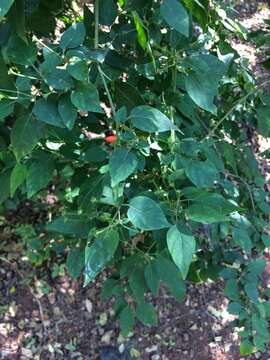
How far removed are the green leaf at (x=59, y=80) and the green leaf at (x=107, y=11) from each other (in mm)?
296

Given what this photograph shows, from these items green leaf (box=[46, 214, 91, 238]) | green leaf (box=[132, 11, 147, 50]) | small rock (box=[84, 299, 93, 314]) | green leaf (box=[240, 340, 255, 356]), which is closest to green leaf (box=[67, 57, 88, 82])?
green leaf (box=[132, 11, 147, 50])

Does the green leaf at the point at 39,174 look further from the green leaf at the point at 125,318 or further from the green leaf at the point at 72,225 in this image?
the green leaf at the point at 125,318

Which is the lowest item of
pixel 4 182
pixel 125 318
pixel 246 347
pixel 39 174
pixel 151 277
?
pixel 125 318

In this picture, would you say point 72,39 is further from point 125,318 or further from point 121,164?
point 125,318

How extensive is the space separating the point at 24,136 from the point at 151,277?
28.4 inches

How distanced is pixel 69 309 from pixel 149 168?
4.57 ft

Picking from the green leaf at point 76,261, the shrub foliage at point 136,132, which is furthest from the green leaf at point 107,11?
the green leaf at point 76,261

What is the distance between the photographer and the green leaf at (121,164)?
0.99 metres

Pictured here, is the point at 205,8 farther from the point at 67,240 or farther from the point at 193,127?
the point at 67,240

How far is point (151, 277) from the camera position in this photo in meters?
1.54

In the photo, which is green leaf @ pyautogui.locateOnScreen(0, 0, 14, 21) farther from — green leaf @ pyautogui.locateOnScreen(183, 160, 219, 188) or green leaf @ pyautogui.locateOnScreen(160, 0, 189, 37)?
green leaf @ pyautogui.locateOnScreen(183, 160, 219, 188)

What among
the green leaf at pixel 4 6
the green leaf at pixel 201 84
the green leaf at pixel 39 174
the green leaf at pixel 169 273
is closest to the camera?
the green leaf at pixel 4 6

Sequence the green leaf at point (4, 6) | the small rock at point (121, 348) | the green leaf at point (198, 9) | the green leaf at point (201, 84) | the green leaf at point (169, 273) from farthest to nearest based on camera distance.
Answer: the small rock at point (121, 348)
the green leaf at point (169, 273)
the green leaf at point (201, 84)
the green leaf at point (198, 9)
the green leaf at point (4, 6)

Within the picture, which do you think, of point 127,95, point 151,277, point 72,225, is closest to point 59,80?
point 127,95
